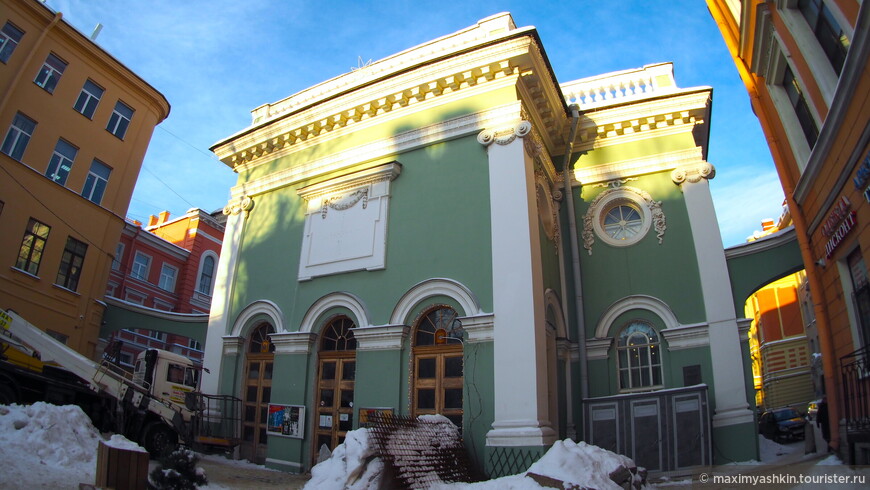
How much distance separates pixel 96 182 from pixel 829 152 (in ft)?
57.4

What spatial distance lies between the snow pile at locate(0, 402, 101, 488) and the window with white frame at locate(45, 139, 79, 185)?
A: 9.76 metres

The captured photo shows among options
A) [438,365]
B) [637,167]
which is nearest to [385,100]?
[438,365]

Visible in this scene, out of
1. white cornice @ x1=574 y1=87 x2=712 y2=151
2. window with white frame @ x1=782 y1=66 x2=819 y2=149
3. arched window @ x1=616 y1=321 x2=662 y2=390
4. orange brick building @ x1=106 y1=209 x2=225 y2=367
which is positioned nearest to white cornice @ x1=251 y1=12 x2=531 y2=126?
white cornice @ x1=574 y1=87 x2=712 y2=151

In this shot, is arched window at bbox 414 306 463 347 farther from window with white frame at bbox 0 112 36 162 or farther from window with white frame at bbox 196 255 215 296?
window with white frame at bbox 196 255 215 296

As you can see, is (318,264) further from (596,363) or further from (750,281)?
(750,281)

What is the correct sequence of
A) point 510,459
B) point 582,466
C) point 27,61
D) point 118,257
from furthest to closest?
point 118,257, point 27,61, point 510,459, point 582,466

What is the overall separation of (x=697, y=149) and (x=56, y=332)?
1638cm

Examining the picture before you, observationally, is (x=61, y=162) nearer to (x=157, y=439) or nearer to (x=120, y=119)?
(x=120, y=119)

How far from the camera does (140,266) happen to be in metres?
23.4

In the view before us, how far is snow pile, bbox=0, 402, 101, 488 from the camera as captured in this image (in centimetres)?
584

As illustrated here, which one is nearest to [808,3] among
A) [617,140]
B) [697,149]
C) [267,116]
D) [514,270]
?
[697,149]

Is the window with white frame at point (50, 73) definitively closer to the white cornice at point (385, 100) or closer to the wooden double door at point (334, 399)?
the white cornice at point (385, 100)

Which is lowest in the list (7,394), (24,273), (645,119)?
(7,394)

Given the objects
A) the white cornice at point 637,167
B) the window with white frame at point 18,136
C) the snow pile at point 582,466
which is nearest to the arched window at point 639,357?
the white cornice at point 637,167
